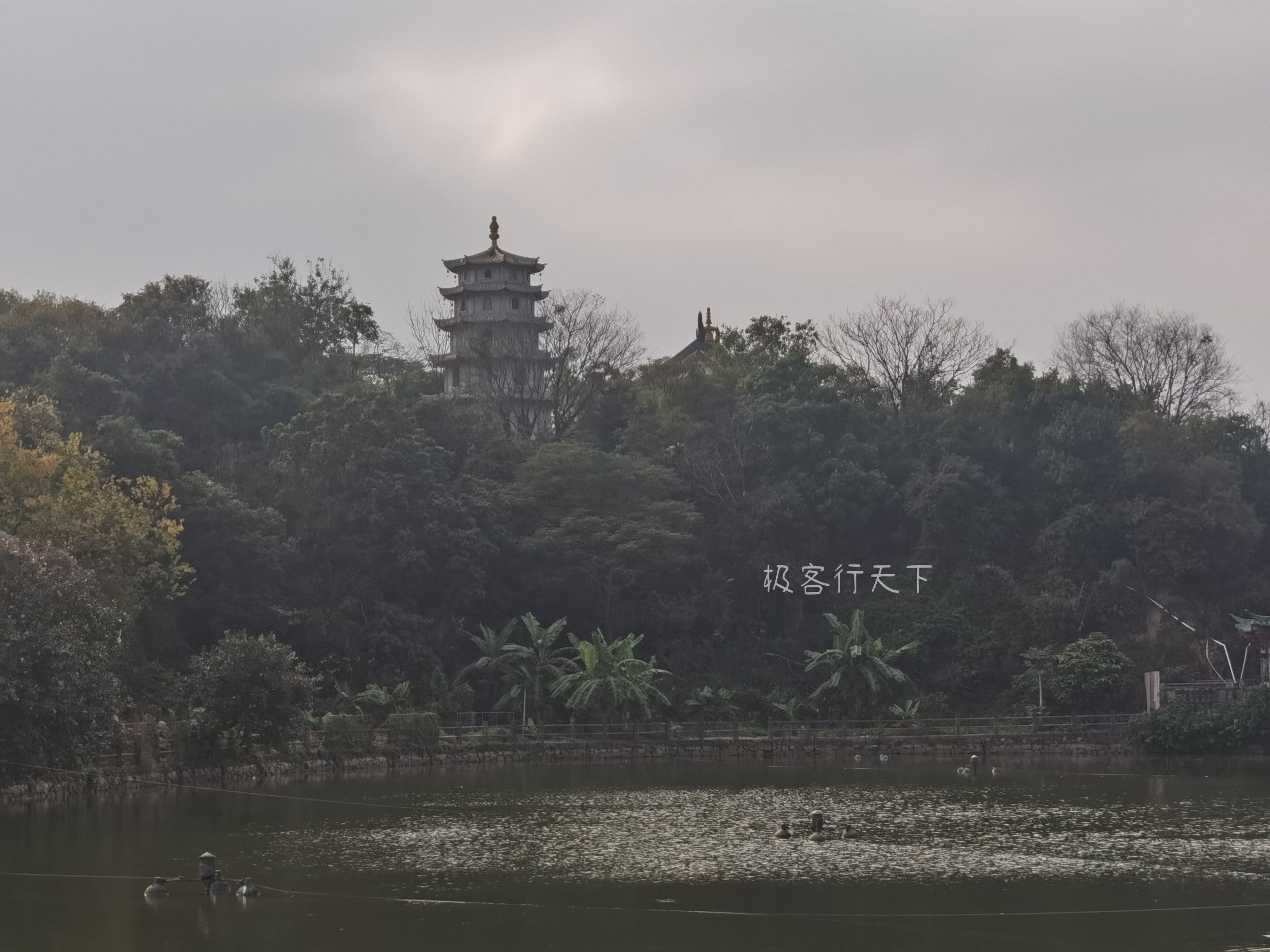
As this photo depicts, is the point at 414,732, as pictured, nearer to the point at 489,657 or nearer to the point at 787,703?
the point at 489,657

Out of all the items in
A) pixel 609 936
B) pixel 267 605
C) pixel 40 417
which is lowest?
pixel 609 936

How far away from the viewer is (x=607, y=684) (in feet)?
122

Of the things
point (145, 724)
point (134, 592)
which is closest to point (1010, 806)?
point (145, 724)

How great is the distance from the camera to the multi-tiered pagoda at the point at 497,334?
5169 cm

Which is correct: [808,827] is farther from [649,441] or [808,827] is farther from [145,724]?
[649,441]

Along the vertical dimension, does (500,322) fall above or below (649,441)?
above

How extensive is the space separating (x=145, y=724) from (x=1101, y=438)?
96.4ft

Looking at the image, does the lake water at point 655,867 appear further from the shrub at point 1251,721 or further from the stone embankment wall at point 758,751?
the shrub at point 1251,721

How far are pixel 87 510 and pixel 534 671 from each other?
1270cm

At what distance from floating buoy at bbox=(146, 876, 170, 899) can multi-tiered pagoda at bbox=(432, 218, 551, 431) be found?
113 ft

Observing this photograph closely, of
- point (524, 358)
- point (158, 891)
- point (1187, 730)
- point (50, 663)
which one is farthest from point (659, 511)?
point (158, 891)

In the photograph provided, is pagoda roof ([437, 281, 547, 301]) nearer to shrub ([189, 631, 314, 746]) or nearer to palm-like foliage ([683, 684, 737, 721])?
palm-like foliage ([683, 684, 737, 721])

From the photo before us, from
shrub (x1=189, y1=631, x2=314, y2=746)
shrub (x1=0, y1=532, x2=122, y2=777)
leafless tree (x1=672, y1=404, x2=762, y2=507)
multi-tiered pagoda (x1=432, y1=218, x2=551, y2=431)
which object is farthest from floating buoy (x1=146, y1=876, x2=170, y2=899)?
multi-tiered pagoda (x1=432, y1=218, x2=551, y2=431)

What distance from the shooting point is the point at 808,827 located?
2327 cm
